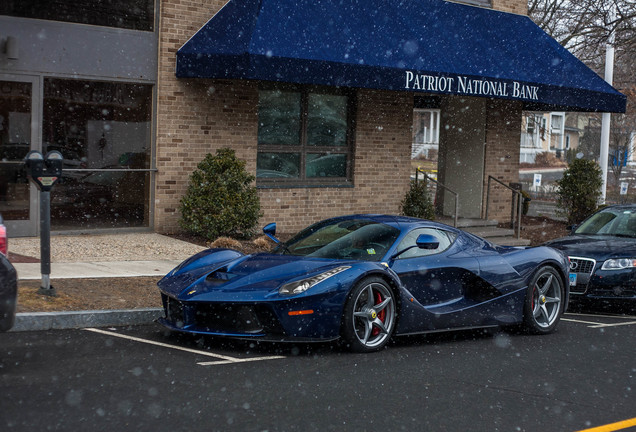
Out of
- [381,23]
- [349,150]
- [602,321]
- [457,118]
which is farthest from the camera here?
[457,118]

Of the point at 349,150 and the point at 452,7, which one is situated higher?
the point at 452,7

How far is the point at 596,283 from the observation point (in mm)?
10555

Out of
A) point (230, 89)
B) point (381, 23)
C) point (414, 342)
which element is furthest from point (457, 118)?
point (414, 342)

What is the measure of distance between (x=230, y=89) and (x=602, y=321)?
7.94 m

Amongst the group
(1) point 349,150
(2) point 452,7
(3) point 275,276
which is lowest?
(3) point 275,276

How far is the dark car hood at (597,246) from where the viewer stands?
10.8m

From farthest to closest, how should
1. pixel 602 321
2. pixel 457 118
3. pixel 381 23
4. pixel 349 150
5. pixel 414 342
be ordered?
1. pixel 457 118
2. pixel 349 150
3. pixel 381 23
4. pixel 602 321
5. pixel 414 342

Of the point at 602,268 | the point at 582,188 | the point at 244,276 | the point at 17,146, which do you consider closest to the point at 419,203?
the point at 582,188

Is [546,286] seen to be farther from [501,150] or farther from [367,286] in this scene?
[501,150]

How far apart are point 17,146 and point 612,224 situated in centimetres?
923

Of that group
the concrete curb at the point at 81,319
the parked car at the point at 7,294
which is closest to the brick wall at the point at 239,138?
the concrete curb at the point at 81,319

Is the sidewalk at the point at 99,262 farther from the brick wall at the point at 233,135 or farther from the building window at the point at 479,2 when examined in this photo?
the building window at the point at 479,2

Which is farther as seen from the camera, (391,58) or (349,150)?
(349,150)

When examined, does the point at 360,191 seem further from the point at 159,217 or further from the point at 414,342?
the point at 414,342
